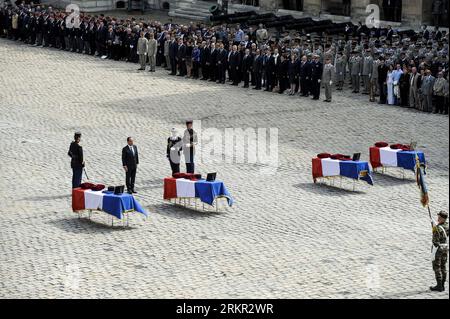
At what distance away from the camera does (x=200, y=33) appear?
49031mm

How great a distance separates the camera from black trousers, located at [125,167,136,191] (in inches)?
1127

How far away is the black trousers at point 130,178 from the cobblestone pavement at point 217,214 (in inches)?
13.1

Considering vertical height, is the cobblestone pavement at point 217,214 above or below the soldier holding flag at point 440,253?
below

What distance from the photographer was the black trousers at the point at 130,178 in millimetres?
28625

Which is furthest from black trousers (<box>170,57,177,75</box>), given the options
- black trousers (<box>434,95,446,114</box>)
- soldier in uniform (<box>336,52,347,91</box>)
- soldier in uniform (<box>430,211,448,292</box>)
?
soldier in uniform (<box>430,211,448,292</box>)

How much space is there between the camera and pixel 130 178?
1131 inches

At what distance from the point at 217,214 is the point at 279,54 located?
57.0 ft

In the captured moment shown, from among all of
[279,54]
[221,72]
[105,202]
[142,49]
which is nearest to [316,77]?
[279,54]

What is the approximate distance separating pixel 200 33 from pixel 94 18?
6038mm

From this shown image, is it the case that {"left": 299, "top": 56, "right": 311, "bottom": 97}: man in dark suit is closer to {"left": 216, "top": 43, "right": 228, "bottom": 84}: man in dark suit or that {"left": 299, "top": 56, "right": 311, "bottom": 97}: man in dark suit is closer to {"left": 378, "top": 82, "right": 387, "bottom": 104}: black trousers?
{"left": 378, "top": 82, "right": 387, "bottom": 104}: black trousers

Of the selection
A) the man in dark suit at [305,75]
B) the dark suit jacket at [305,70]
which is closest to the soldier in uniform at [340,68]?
the man in dark suit at [305,75]

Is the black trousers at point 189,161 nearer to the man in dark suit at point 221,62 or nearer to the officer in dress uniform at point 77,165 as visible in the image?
the officer in dress uniform at point 77,165
